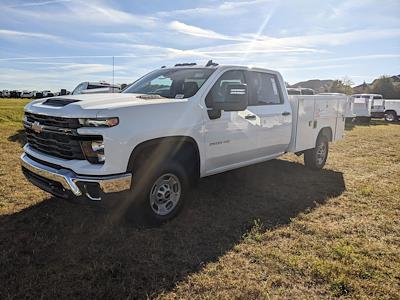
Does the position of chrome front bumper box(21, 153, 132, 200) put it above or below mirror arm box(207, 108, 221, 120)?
below

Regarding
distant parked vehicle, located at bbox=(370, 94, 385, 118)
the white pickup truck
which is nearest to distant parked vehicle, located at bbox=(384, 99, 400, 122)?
distant parked vehicle, located at bbox=(370, 94, 385, 118)

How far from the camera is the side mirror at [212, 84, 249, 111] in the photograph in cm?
443

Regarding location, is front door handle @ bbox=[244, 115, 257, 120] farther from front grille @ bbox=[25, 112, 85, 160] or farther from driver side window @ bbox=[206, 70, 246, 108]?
front grille @ bbox=[25, 112, 85, 160]

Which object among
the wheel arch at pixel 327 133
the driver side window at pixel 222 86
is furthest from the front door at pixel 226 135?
the wheel arch at pixel 327 133

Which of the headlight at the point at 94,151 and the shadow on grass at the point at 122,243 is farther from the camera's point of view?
the headlight at the point at 94,151

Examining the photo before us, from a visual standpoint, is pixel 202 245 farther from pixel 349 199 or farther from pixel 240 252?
pixel 349 199

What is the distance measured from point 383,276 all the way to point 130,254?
2460mm

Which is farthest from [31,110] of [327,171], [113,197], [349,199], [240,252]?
[327,171]

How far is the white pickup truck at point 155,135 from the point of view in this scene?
3537mm

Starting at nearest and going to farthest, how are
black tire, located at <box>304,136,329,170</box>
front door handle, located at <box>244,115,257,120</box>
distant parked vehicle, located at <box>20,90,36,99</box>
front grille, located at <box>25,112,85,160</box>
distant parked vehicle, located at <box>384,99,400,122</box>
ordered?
front grille, located at <box>25,112,85,160</box>, front door handle, located at <box>244,115,257,120</box>, black tire, located at <box>304,136,329,170</box>, distant parked vehicle, located at <box>384,99,400,122</box>, distant parked vehicle, located at <box>20,90,36,99</box>

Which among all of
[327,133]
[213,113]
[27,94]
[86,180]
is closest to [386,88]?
[327,133]

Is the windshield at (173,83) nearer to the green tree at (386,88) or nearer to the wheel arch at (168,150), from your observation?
the wheel arch at (168,150)

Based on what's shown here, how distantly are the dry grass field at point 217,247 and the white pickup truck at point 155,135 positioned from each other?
546 mm

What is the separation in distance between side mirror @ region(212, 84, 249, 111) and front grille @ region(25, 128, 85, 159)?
1827 millimetres
